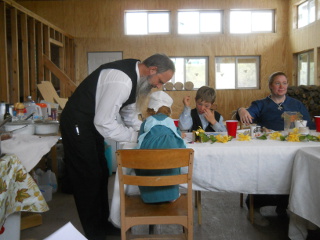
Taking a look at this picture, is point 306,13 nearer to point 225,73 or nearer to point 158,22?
point 225,73

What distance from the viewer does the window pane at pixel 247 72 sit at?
902 centimetres

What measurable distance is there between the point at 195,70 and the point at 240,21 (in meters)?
1.76

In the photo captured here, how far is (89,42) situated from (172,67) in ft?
23.6

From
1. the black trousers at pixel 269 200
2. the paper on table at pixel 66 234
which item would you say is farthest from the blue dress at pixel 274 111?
the paper on table at pixel 66 234

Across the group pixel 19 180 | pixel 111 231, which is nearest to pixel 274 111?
pixel 111 231

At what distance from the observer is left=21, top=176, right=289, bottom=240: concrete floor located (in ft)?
8.32

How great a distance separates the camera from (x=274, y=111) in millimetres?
2898

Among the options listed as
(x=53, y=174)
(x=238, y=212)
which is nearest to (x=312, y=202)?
(x=238, y=212)

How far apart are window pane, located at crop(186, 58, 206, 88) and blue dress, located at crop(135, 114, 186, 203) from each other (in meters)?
7.10

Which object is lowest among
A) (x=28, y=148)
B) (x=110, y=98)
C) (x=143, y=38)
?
(x=28, y=148)

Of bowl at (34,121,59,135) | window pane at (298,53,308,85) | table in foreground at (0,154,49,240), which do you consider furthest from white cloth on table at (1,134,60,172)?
window pane at (298,53,308,85)

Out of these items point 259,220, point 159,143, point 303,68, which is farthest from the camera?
point 303,68

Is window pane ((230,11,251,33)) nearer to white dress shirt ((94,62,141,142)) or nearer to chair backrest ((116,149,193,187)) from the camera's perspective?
white dress shirt ((94,62,141,142))

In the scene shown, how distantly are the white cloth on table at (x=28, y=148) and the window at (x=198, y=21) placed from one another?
7176 mm
